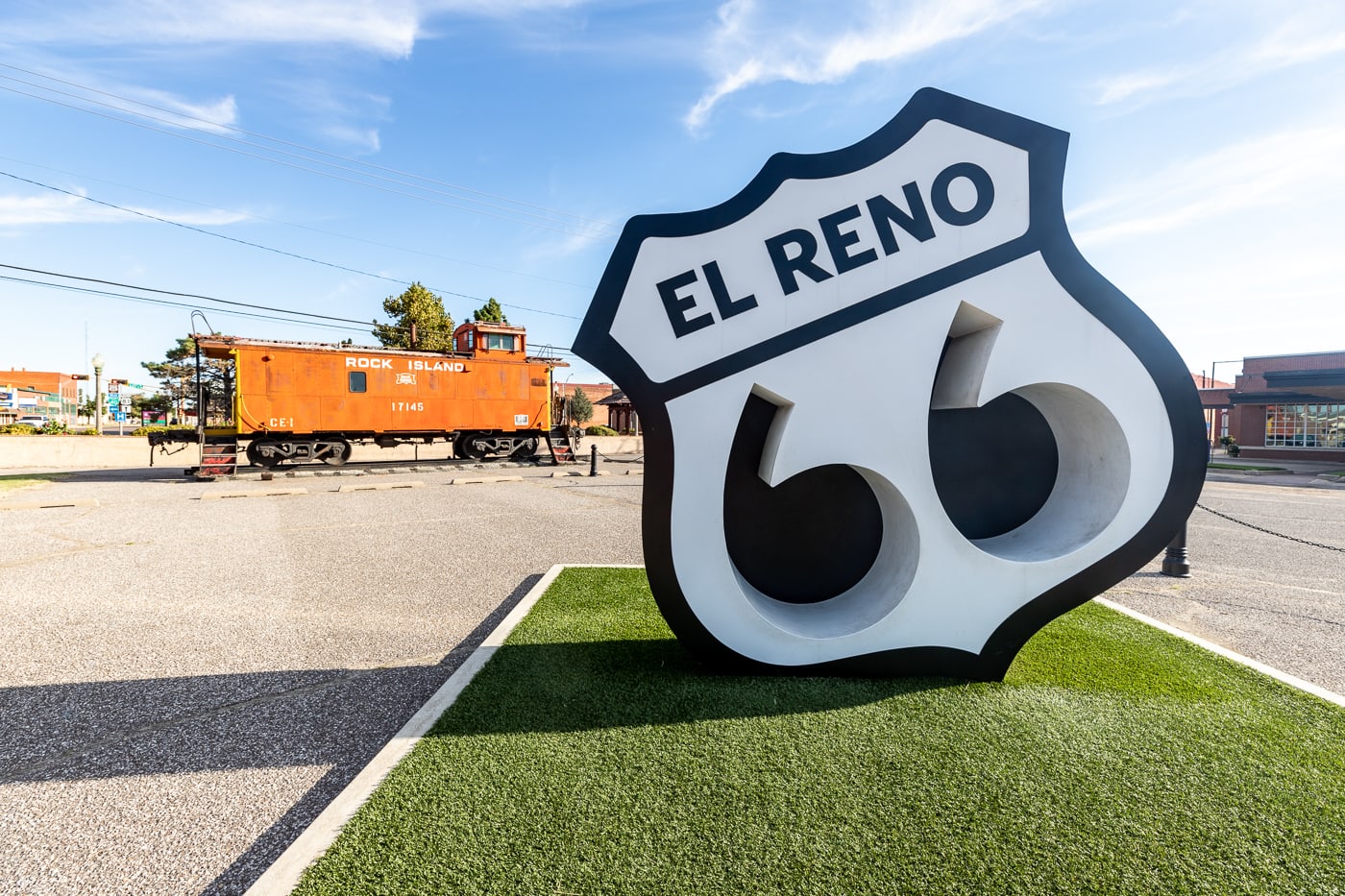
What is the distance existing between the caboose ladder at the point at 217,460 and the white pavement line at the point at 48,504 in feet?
12.9

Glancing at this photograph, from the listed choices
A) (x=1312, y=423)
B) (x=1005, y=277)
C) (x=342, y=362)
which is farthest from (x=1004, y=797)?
(x=1312, y=423)

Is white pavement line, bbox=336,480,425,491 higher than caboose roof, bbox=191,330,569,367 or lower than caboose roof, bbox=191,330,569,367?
lower

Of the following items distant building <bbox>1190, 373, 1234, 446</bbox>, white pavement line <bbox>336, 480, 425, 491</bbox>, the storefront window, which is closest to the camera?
white pavement line <bbox>336, 480, 425, 491</bbox>

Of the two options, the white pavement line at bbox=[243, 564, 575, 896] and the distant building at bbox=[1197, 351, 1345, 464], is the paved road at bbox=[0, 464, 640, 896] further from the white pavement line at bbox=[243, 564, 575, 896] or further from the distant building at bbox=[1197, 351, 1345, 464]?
the distant building at bbox=[1197, 351, 1345, 464]

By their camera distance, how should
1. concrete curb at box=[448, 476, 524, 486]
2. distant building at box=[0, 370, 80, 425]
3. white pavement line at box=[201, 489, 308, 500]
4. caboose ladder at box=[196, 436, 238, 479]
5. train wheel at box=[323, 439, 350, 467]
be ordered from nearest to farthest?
white pavement line at box=[201, 489, 308, 500], caboose ladder at box=[196, 436, 238, 479], concrete curb at box=[448, 476, 524, 486], train wheel at box=[323, 439, 350, 467], distant building at box=[0, 370, 80, 425]

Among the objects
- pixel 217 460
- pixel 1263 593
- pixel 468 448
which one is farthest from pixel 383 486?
pixel 1263 593

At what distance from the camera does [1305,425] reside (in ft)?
104

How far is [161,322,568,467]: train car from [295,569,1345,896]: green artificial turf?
53.1ft

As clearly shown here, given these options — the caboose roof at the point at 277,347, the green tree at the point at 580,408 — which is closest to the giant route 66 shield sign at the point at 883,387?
the caboose roof at the point at 277,347

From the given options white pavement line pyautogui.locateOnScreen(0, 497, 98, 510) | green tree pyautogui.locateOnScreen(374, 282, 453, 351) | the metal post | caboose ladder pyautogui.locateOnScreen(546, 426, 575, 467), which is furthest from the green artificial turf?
green tree pyautogui.locateOnScreen(374, 282, 453, 351)

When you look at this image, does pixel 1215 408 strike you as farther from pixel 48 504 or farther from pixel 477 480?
pixel 48 504

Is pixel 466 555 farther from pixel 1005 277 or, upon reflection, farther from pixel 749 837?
pixel 1005 277

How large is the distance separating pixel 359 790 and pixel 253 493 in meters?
13.3

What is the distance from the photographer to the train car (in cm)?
1673
